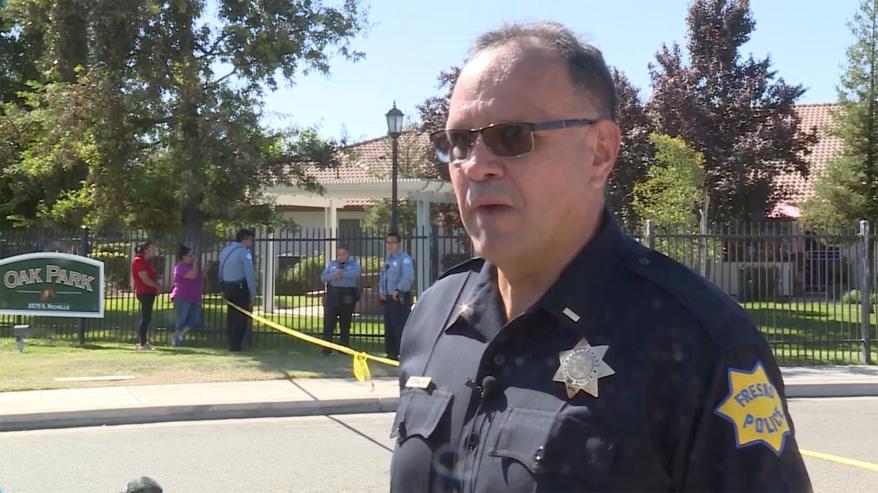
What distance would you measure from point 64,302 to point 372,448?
8.85 meters

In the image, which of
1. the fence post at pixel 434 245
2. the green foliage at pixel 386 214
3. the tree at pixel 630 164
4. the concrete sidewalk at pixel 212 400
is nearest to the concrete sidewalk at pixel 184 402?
the concrete sidewalk at pixel 212 400

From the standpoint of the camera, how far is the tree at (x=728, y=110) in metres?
A: 25.2

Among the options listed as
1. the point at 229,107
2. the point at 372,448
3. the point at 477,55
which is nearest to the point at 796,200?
the point at 229,107

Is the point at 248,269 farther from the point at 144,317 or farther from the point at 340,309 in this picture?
the point at 144,317

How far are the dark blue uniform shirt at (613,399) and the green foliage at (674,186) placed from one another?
1782 cm

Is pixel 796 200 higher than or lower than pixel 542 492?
higher

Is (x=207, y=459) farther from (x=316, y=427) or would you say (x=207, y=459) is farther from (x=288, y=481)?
(x=316, y=427)

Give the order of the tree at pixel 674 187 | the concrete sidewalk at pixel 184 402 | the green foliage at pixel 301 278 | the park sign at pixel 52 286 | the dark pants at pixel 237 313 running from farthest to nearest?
the green foliage at pixel 301 278, the tree at pixel 674 187, the park sign at pixel 52 286, the dark pants at pixel 237 313, the concrete sidewalk at pixel 184 402

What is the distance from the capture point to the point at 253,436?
8.54m

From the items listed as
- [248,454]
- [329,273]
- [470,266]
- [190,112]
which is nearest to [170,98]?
[190,112]

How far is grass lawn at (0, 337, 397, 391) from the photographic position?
11605mm

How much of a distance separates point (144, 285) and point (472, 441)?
13641mm

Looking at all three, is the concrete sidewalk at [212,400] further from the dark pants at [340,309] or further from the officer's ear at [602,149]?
the officer's ear at [602,149]

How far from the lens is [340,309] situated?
13750mm
